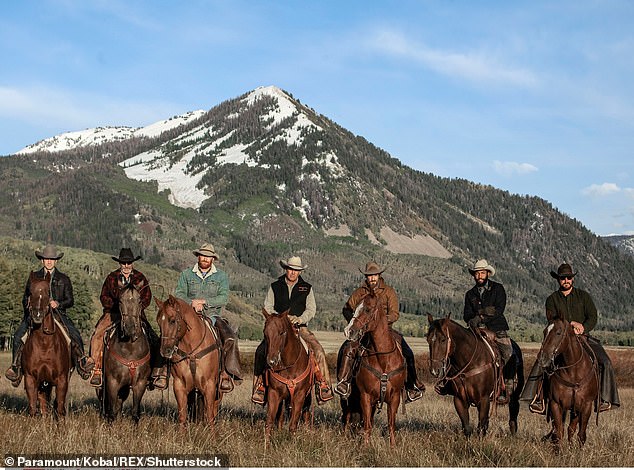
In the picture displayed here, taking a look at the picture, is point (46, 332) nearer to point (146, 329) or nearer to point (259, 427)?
point (146, 329)

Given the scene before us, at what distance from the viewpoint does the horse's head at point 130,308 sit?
45.6 ft

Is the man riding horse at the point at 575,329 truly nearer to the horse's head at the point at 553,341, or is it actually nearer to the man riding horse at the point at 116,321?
the horse's head at the point at 553,341

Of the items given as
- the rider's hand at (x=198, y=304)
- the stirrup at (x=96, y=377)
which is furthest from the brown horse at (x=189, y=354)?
Result: the stirrup at (x=96, y=377)

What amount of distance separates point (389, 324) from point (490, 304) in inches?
106

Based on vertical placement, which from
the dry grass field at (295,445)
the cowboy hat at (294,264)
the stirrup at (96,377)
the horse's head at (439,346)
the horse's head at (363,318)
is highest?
the cowboy hat at (294,264)

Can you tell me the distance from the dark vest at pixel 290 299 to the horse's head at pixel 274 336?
5.69 feet

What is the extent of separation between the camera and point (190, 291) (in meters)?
15.5

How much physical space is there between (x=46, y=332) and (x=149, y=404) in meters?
6.05

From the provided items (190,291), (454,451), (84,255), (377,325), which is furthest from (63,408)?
(84,255)

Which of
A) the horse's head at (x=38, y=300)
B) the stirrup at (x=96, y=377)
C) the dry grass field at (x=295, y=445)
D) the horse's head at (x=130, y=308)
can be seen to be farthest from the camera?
the stirrup at (x=96, y=377)

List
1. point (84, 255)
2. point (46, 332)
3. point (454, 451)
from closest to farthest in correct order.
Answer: point (454, 451) → point (46, 332) → point (84, 255)

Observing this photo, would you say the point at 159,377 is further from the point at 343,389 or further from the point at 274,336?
the point at 343,389

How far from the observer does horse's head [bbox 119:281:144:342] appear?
13898mm

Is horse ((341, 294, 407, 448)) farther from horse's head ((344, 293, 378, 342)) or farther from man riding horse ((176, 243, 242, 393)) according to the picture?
man riding horse ((176, 243, 242, 393))
